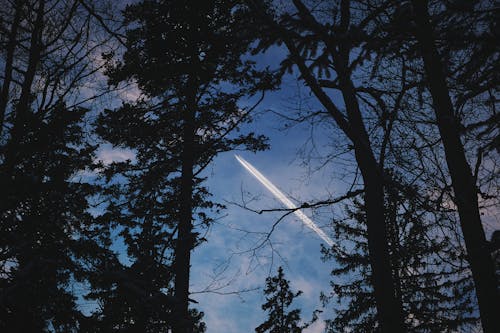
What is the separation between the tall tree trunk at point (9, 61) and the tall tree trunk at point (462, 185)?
627cm

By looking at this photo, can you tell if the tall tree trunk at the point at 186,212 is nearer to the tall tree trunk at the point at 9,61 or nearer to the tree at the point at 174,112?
the tree at the point at 174,112

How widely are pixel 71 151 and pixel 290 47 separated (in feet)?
51.9

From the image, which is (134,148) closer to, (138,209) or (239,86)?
(138,209)

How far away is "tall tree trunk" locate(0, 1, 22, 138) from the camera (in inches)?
208

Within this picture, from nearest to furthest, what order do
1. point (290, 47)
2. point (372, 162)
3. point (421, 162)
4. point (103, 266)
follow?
point (103, 266) < point (290, 47) < point (372, 162) < point (421, 162)

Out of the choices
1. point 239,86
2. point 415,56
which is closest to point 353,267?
point 239,86

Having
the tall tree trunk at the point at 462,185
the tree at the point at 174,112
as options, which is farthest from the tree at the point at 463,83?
the tree at the point at 174,112

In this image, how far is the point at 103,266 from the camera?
4.31m

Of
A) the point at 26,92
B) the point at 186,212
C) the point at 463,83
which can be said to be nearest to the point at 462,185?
the point at 463,83

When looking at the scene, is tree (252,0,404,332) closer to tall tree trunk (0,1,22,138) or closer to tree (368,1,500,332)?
tree (368,1,500,332)

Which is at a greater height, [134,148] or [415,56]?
[134,148]

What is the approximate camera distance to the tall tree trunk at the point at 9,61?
17.3 feet

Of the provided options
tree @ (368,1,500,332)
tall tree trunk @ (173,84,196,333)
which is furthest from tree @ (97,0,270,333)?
tree @ (368,1,500,332)

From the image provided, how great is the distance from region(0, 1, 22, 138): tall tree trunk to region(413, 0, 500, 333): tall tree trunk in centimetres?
627
